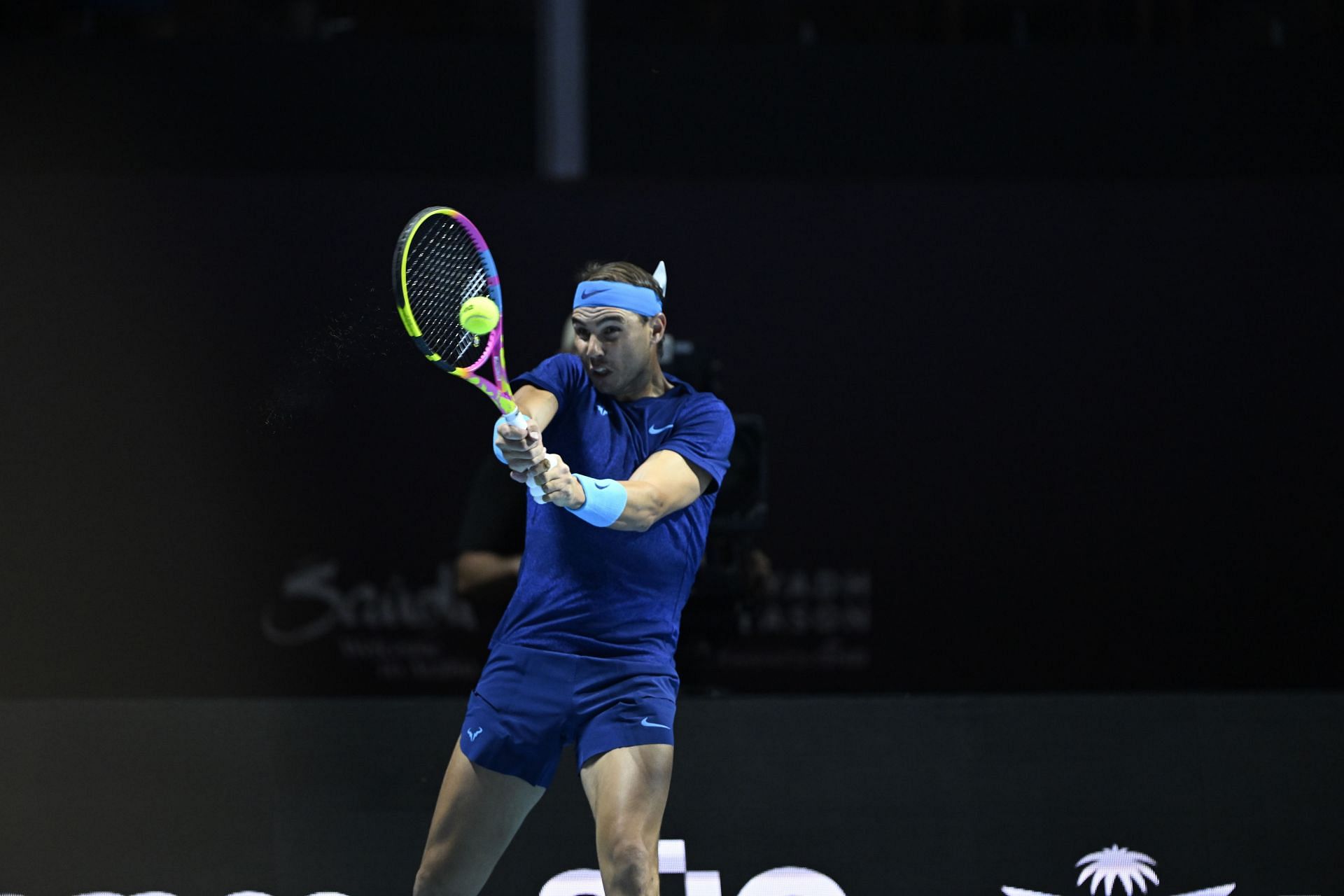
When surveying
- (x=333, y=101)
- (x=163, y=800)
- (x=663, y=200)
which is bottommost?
(x=163, y=800)

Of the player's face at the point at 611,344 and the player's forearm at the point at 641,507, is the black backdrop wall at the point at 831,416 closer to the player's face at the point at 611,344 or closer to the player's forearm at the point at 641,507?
the player's face at the point at 611,344

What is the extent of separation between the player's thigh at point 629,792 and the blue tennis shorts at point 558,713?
2cm

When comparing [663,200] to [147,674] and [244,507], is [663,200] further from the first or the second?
[147,674]

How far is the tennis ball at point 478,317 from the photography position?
9.43ft

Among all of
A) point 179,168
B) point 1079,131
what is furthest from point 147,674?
point 1079,131

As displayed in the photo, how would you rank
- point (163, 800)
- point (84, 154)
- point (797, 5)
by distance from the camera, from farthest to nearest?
1. point (797, 5)
2. point (84, 154)
3. point (163, 800)

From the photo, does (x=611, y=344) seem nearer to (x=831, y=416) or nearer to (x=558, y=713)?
(x=558, y=713)

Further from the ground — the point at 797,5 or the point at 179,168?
the point at 797,5

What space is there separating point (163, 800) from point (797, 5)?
4627 millimetres

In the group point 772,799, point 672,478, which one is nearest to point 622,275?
point 672,478

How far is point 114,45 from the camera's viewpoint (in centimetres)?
631

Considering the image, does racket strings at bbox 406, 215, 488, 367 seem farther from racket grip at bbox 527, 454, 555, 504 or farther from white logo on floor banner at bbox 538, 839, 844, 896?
white logo on floor banner at bbox 538, 839, 844, 896

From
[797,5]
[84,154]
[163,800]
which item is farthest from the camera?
[797,5]

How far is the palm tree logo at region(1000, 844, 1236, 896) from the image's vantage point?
3.94m
